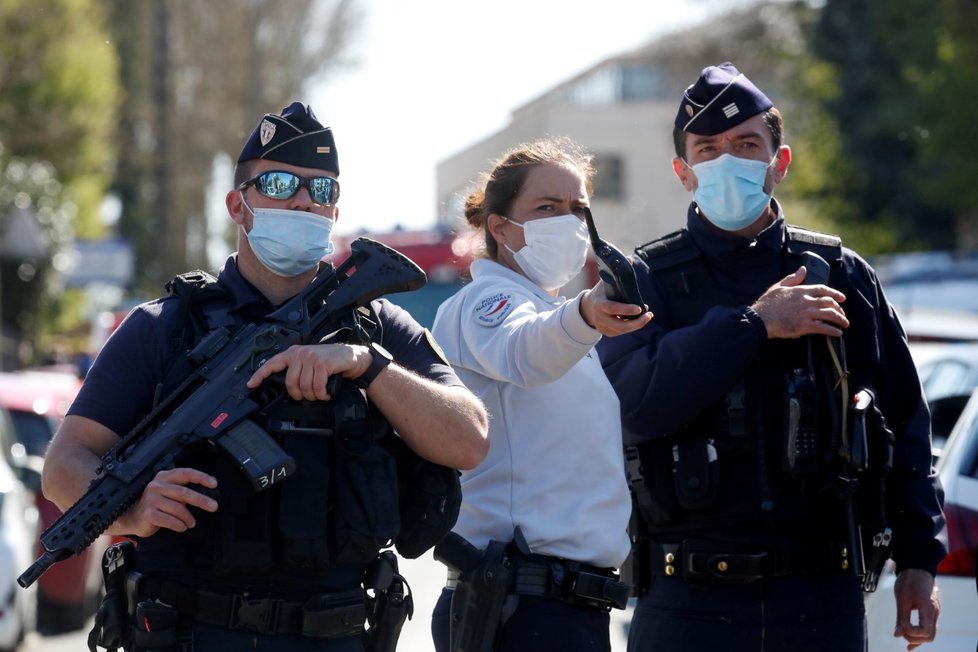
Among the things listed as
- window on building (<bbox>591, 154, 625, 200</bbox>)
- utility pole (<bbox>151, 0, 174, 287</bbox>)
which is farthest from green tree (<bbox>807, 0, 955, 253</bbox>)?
utility pole (<bbox>151, 0, 174, 287</bbox>)

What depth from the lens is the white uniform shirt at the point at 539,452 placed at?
4.05 metres

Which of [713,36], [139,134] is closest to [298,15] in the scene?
[139,134]

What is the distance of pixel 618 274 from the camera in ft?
11.7

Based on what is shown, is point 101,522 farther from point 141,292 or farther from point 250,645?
point 141,292

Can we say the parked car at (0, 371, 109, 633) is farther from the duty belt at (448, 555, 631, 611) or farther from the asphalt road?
the duty belt at (448, 555, 631, 611)

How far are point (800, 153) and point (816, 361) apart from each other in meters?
39.0

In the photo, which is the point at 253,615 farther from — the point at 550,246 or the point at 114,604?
the point at 550,246

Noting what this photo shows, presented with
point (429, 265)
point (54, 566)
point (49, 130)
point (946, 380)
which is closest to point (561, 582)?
point (946, 380)

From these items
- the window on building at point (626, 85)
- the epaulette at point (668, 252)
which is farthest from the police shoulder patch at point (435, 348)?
the window on building at point (626, 85)

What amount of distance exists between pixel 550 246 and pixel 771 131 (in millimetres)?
717

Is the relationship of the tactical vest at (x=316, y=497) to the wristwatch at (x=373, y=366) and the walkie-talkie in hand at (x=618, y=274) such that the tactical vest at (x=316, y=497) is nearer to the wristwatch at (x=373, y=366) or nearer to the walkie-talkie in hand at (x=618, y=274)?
the wristwatch at (x=373, y=366)

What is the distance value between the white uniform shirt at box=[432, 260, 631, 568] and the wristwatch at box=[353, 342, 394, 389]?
429 mm

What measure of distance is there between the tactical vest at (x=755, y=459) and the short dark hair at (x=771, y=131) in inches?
25.6

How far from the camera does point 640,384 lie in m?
4.14
